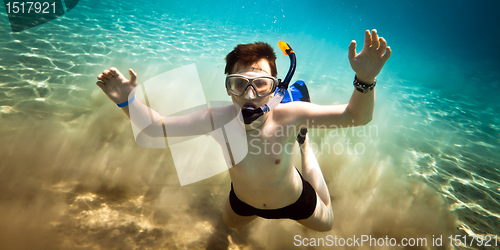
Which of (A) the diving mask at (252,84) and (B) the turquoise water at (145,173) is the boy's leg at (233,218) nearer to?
(B) the turquoise water at (145,173)

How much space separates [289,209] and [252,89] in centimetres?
128

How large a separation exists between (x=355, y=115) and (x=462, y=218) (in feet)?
11.2

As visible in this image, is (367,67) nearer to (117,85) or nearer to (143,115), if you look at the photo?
(143,115)

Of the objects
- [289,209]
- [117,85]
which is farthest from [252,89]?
[289,209]

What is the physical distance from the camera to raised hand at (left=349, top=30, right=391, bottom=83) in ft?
4.30

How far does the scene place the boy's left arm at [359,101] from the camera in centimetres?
132

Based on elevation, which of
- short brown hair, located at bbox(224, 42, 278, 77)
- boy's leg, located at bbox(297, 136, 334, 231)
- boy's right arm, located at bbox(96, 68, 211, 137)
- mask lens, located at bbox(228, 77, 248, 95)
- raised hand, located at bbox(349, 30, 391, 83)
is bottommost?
boy's leg, located at bbox(297, 136, 334, 231)

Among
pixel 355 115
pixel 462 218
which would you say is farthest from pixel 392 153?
pixel 355 115

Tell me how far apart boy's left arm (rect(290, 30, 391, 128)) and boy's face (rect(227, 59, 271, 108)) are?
0.33m

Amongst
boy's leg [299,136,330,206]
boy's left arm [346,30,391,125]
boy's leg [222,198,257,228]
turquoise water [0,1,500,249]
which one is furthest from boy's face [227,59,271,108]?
turquoise water [0,1,500,249]

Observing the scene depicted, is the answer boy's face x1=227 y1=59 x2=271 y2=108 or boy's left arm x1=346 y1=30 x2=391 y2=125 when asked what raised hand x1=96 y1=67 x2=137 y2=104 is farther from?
boy's left arm x1=346 y1=30 x2=391 y2=125

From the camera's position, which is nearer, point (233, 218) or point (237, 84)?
point (237, 84)

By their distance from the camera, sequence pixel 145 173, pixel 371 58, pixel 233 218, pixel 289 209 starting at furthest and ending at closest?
pixel 145 173, pixel 233 218, pixel 289 209, pixel 371 58

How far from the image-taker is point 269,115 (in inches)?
68.4
